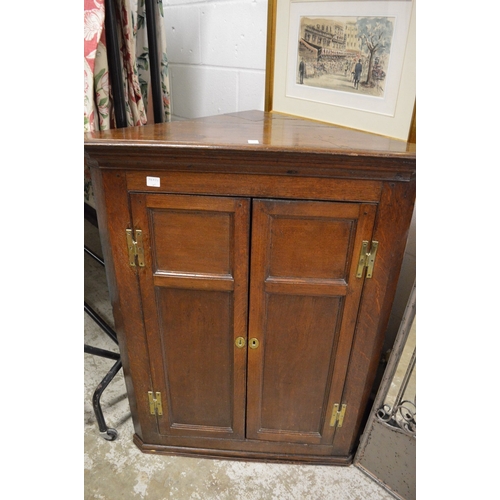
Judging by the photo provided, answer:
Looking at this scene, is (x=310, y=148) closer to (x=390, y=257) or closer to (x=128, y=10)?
(x=390, y=257)

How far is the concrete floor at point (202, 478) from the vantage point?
4.39 feet

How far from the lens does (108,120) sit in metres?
1.25

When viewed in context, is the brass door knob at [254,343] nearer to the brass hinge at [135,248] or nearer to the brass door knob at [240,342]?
the brass door knob at [240,342]

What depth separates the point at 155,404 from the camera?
1.34 metres

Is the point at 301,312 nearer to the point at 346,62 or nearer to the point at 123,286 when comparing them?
the point at 123,286

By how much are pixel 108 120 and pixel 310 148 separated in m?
0.73

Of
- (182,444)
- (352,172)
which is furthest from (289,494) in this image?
(352,172)

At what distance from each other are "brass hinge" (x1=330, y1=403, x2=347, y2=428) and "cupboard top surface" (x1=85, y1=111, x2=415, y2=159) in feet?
2.81

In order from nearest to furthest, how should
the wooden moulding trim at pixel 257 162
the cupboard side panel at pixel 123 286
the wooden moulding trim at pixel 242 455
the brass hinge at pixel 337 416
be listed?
the wooden moulding trim at pixel 257 162
the cupboard side panel at pixel 123 286
the brass hinge at pixel 337 416
the wooden moulding trim at pixel 242 455

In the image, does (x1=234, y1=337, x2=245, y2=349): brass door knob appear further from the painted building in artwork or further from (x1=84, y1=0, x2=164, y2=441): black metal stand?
the painted building in artwork

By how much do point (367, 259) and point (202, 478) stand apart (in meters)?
1.02

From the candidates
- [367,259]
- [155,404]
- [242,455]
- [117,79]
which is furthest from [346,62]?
[242,455]

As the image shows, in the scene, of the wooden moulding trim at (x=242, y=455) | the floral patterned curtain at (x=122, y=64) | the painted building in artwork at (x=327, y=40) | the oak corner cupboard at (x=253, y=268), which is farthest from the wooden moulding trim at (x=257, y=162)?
the wooden moulding trim at (x=242, y=455)

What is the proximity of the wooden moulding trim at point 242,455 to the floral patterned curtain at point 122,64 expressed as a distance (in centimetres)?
100
